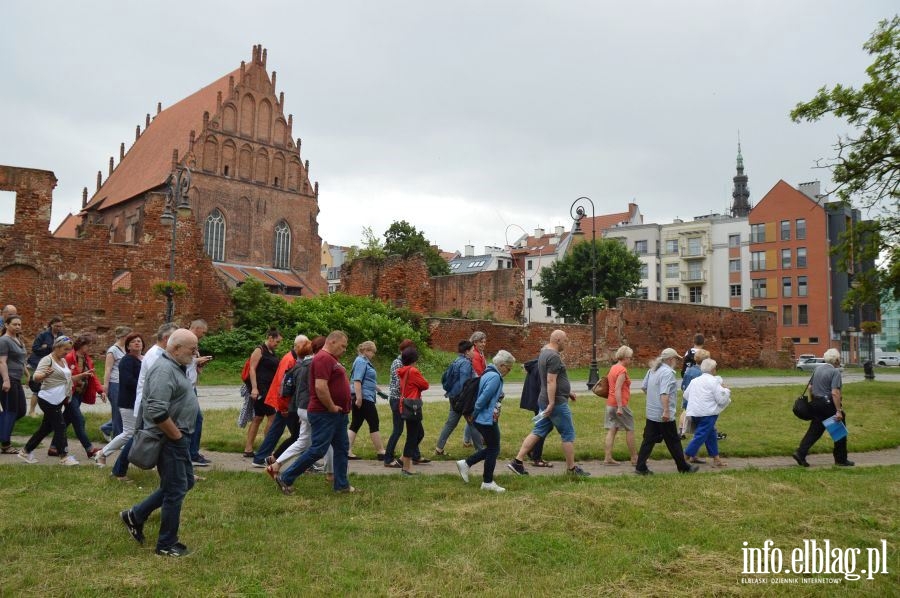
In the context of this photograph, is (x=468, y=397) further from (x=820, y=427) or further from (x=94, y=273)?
(x=94, y=273)

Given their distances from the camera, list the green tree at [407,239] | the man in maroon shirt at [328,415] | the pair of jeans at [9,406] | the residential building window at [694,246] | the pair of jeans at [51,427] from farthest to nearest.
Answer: the residential building window at [694,246] → the green tree at [407,239] → the pair of jeans at [9,406] → the pair of jeans at [51,427] → the man in maroon shirt at [328,415]

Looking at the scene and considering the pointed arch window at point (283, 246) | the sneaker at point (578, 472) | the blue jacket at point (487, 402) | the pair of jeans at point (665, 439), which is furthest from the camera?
the pointed arch window at point (283, 246)

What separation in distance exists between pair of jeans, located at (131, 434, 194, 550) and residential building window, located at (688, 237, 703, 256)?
72.8 m

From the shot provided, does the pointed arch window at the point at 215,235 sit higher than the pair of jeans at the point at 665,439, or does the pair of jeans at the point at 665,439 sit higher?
the pointed arch window at the point at 215,235

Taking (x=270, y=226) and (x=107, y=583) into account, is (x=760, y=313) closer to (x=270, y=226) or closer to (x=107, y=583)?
(x=270, y=226)

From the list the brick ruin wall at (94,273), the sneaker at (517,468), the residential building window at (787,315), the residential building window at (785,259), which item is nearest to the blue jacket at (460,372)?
the sneaker at (517,468)

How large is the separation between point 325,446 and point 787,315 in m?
67.4

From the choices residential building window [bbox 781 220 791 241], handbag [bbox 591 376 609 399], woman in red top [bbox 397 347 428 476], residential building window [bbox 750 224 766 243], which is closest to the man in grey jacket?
woman in red top [bbox 397 347 428 476]

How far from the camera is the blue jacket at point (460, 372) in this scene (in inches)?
363

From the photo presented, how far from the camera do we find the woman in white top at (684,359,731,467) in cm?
970

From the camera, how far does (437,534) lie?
5773 mm

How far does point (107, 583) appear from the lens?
175 inches

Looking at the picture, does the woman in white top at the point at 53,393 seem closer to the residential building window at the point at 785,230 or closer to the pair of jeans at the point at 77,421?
the pair of jeans at the point at 77,421

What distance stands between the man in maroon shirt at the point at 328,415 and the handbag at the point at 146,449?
2040mm
